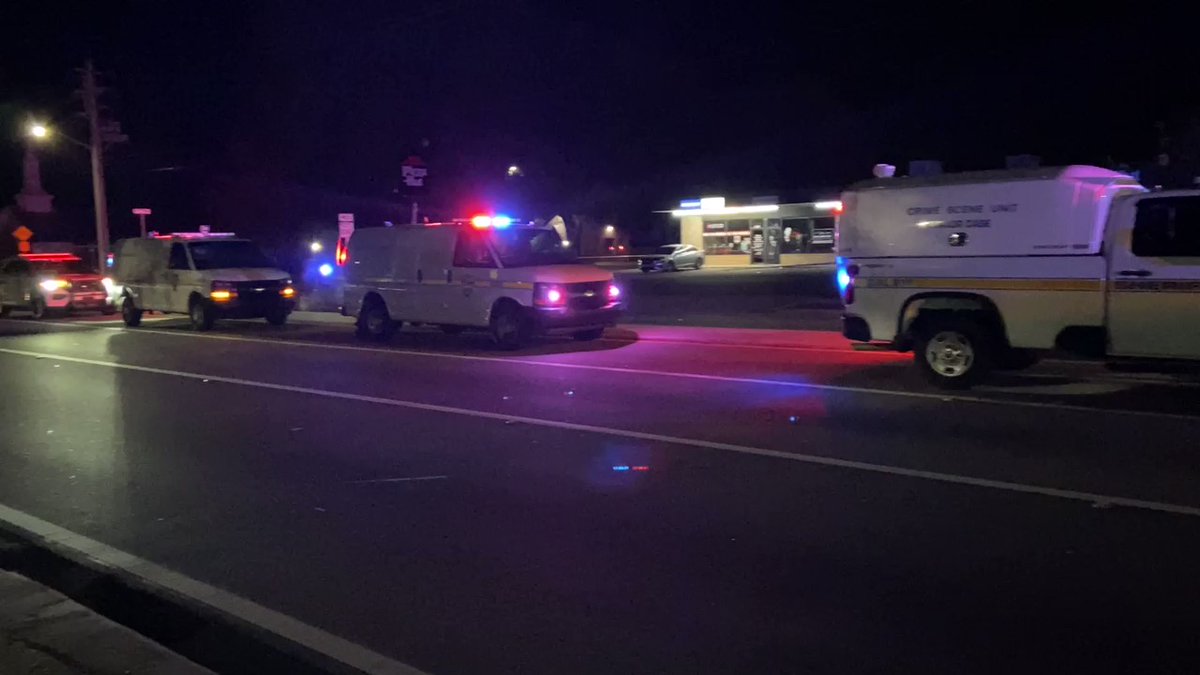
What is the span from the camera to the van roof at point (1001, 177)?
11570 mm

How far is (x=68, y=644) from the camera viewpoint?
15.6 feet

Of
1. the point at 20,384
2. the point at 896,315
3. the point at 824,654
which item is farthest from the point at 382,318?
the point at 824,654

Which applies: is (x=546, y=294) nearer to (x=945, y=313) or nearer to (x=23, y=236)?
(x=945, y=313)

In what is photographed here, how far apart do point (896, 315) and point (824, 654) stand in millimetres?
8630

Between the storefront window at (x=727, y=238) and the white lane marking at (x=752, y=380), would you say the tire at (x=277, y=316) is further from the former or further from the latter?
the storefront window at (x=727, y=238)

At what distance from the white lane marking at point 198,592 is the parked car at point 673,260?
1690 inches

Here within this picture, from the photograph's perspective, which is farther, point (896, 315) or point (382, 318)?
point (382, 318)

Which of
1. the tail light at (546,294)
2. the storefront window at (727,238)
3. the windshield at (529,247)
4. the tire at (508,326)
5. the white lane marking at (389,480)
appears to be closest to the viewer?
the white lane marking at (389,480)

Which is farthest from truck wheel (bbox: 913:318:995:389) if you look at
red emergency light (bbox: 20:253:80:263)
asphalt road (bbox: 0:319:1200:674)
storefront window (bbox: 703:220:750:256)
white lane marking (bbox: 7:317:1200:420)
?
storefront window (bbox: 703:220:750:256)

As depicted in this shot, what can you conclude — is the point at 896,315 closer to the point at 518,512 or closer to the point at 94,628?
the point at 518,512

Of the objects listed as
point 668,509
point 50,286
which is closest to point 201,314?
point 50,286

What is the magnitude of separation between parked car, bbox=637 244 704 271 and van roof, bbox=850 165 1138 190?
36.7 m

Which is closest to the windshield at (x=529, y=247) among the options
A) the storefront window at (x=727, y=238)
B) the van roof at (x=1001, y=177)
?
the van roof at (x=1001, y=177)

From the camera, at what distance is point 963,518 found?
22.6ft
